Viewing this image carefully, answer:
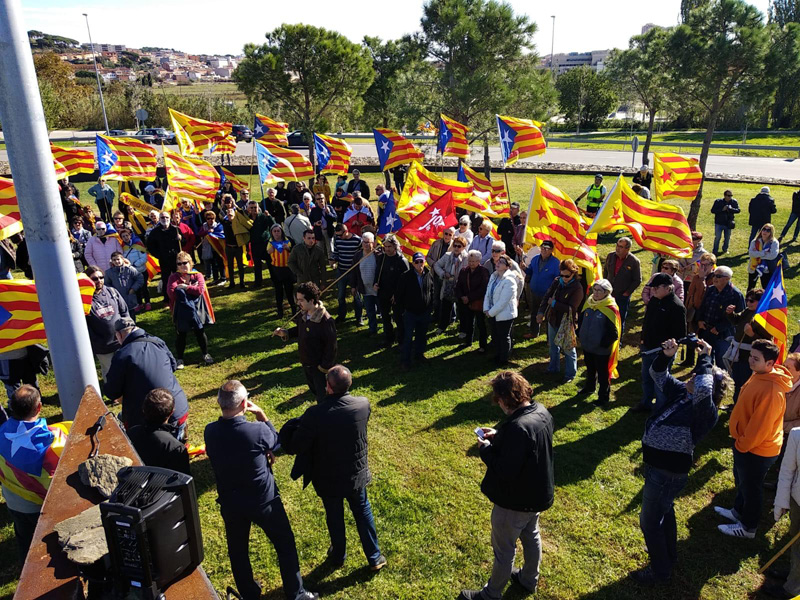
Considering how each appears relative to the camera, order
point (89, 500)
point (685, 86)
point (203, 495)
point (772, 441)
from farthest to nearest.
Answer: point (685, 86) → point (203, 495) → point (772, 441) → point (89, 500)

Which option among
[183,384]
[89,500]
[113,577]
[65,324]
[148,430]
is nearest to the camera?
[113,577]

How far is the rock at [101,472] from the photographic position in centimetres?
346

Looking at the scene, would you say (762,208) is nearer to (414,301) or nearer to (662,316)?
(662,316)

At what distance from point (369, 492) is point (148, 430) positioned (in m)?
2.54

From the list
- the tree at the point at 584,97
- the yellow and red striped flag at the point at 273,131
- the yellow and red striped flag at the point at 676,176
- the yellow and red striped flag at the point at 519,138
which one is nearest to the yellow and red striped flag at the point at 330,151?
the yellow and red striped flag at the point at 273,131

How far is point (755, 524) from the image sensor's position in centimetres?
550

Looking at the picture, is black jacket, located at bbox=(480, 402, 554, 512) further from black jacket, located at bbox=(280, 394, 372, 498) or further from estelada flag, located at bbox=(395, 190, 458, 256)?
estelada flag, located at bbox=(395, 190, 458, 256)

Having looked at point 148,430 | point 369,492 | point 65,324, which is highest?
point 65,324

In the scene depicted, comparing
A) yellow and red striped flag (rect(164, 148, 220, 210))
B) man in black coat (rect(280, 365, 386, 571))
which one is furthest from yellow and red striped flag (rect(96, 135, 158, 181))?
man in black coat (rect(280, 365, 386, 571))

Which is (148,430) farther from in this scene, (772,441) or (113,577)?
(772,441)

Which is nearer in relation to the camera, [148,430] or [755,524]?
[148,430]

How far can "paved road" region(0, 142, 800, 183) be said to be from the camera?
2939 cm

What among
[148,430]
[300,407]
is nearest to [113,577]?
[148,430]

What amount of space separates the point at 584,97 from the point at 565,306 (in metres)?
53.9
